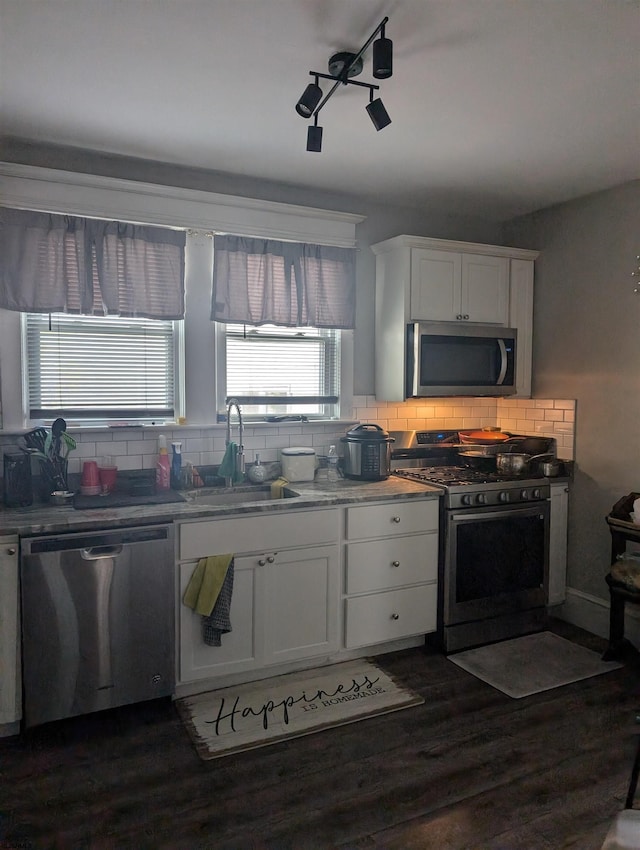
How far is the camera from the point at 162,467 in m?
3.30

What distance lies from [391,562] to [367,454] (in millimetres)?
646

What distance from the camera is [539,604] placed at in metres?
3.74

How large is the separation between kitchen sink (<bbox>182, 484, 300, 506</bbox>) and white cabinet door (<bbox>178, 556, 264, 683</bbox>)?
0.45 meters

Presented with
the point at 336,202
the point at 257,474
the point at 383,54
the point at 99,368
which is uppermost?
the point at 336,202

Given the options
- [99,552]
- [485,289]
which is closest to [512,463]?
[485,289]

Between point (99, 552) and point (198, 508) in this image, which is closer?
point (99, 552)

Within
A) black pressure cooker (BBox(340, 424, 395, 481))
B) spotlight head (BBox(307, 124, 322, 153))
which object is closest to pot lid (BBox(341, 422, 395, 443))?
black pressure cooker (BBox(340, 424, 395, 481))

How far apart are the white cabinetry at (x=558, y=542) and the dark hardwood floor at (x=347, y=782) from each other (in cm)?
96

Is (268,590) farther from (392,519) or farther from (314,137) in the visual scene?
(314,137)

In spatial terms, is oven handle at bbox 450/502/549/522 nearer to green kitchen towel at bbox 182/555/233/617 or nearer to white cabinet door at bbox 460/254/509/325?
white cabinet door at bbox 460/254/509/325

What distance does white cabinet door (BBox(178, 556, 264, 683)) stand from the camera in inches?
112

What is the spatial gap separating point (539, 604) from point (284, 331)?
225 cm

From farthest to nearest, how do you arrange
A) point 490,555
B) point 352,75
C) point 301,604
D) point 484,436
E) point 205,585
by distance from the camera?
point 484,436, point 490,555, point 301,604, point 205,585, point 352,75

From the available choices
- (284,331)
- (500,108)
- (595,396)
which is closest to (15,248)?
(284,331)
